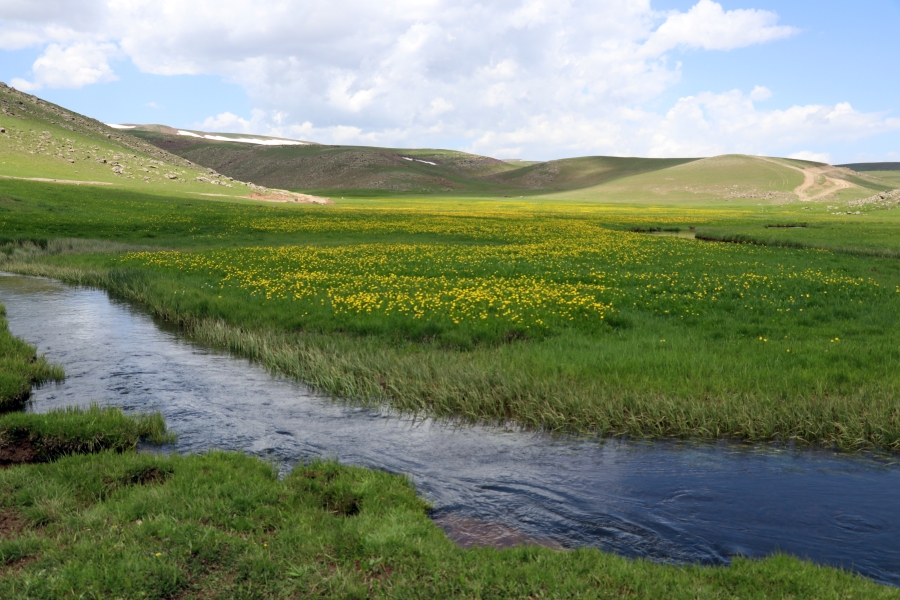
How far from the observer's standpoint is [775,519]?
9375 mm

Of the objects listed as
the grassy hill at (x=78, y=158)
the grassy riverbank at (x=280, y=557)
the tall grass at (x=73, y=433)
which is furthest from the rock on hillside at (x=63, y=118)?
the grassy riverbank at (x=280, y=557)

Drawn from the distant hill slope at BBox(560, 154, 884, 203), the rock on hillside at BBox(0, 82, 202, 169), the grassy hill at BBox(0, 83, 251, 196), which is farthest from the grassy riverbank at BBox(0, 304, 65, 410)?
the distant hill slope at BBox(560, 154, 884, 203)

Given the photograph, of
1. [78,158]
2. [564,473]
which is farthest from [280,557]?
[78,158]

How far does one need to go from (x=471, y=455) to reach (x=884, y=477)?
6.80 m

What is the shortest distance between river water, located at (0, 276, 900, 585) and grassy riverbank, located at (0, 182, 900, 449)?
3.01 ft

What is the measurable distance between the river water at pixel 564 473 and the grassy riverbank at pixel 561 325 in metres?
0.92

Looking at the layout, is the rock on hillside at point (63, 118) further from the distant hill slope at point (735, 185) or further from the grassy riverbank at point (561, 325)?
the distant hill slope at point (735, 185)

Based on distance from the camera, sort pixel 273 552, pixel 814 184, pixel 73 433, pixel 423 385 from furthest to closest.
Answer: pixel 814 184
pixel 423 385
pixel 73 433
pixel 273 552

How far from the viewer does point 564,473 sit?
10922mm

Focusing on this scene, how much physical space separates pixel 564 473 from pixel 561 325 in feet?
30.0

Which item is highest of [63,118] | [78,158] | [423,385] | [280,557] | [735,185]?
Result: [63,118]

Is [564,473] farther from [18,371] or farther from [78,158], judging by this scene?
[78,158]

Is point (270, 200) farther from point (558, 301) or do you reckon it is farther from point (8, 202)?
point (558, 301)

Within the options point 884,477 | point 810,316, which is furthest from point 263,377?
point 810,316
